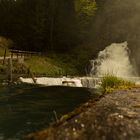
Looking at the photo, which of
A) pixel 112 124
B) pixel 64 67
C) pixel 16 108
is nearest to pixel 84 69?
pixel 64 67

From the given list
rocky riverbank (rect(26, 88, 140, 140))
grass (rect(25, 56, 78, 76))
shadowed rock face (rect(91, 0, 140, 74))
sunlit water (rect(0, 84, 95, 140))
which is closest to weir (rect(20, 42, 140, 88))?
shadowed rock face (rect(91, 0, 140, 74))

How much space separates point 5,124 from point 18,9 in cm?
4218

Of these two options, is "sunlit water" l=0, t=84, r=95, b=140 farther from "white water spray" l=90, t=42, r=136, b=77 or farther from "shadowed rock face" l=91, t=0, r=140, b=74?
"shadowed rock face" l=91, t=0, r=140, b=74

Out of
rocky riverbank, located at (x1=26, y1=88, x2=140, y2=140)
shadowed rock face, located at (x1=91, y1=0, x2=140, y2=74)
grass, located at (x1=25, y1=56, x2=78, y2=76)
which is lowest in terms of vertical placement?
rocky riverbank, located at (x1=26, y1=88, x2=140, y2=140)

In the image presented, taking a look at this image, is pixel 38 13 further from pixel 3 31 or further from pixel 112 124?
pixel 112 124

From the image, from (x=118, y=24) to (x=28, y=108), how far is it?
112 feet

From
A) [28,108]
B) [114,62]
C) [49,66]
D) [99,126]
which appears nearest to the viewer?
[99,126]

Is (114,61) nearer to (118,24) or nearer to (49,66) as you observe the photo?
(118,24)

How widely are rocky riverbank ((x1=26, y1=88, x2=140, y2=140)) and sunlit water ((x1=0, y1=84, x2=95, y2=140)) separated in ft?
11.9

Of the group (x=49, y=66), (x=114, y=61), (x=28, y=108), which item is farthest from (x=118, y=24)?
(x=28, y=108)

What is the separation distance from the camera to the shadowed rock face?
49750 millimetres

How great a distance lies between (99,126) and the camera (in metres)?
7.75

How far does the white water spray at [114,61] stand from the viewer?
4700cm

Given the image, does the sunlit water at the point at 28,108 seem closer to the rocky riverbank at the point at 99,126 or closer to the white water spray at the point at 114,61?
the rocky riverbank at the point at 99,126
